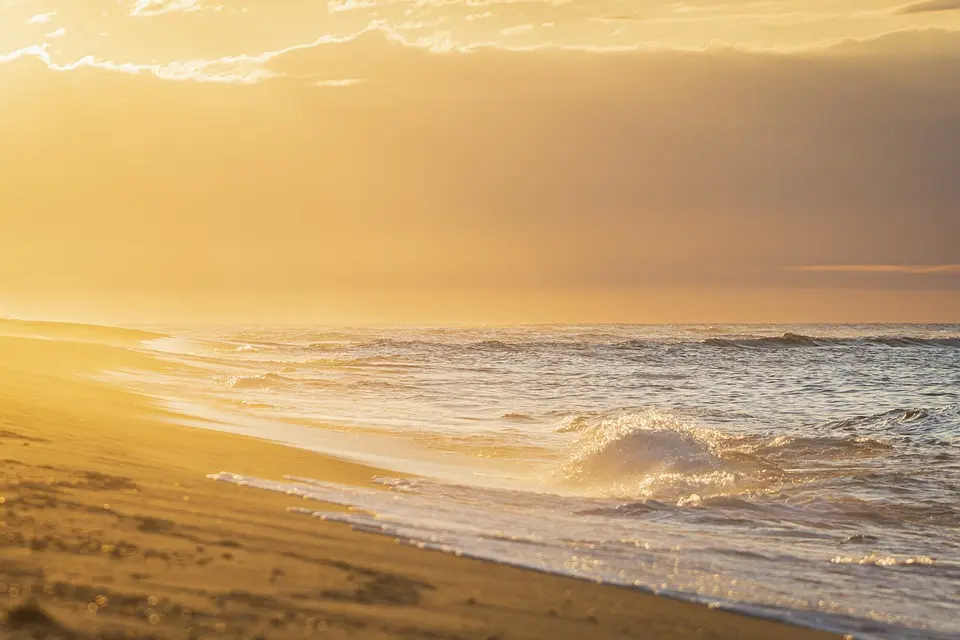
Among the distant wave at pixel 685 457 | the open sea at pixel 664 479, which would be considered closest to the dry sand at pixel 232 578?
the open sea at pixel 664 479

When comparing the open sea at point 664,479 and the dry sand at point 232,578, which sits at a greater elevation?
the dry sand at point 232,578

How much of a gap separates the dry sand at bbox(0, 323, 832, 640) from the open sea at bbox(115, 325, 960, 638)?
1.48 ft

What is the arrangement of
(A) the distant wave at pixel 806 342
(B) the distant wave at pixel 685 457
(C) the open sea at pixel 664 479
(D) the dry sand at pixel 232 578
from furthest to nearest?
(A) the distant wave at pixel 806 342
(B) the distant wave at pixel 685 457
(C) the open sea at pixel 664 479
(D) the dry sand at pixel 232 578

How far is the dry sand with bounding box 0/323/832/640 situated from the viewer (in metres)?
4.36

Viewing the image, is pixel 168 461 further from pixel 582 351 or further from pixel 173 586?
pixel 582 351

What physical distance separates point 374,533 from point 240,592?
2.04 m

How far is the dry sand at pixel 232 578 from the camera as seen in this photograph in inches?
171

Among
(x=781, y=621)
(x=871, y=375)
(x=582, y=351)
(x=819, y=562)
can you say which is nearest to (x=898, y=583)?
(x=819, y=562)

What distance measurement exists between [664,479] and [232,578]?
7453mm

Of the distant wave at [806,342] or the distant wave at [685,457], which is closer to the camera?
the distant wave at [685,457]

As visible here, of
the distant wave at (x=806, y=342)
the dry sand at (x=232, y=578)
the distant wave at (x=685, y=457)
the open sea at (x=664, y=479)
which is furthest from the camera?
the distant wave at (x=806, y=342)

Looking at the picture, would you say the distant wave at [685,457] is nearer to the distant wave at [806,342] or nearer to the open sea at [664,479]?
the open sea at [664,479]

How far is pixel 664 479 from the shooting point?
11.4 metres

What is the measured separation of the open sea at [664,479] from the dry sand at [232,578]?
0.45 m
